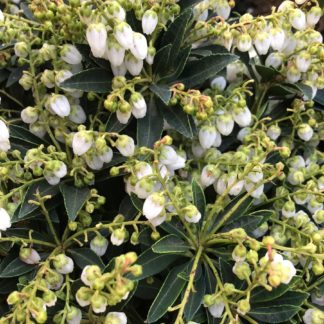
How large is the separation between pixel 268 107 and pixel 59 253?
67 centimetres

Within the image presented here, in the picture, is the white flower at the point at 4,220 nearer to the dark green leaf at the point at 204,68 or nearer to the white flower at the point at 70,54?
the white flower at the point at 70,54

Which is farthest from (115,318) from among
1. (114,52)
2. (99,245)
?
(114,52)

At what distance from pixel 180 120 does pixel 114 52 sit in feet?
0.71

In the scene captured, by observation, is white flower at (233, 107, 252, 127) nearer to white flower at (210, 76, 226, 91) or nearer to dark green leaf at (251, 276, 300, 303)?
white flower at (210, 76, 226, 91)

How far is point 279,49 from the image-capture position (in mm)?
1392

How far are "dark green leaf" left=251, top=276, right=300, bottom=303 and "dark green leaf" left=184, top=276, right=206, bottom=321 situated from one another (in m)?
0.10

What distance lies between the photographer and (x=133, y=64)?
1256mm

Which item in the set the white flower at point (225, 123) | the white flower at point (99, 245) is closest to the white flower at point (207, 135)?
the white flower at point (225, 123)

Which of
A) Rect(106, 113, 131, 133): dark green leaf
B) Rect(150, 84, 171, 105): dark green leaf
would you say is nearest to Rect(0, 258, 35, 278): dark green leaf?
Rect(106, 113, 131, 133): dark green leaf

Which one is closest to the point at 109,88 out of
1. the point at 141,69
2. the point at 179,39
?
the point at 141,69

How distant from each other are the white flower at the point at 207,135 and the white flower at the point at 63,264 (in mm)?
404

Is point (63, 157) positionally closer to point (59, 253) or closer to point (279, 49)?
point (59, 253)

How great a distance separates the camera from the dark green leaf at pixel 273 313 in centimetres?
113

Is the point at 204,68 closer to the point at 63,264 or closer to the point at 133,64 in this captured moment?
the point at 133,64
